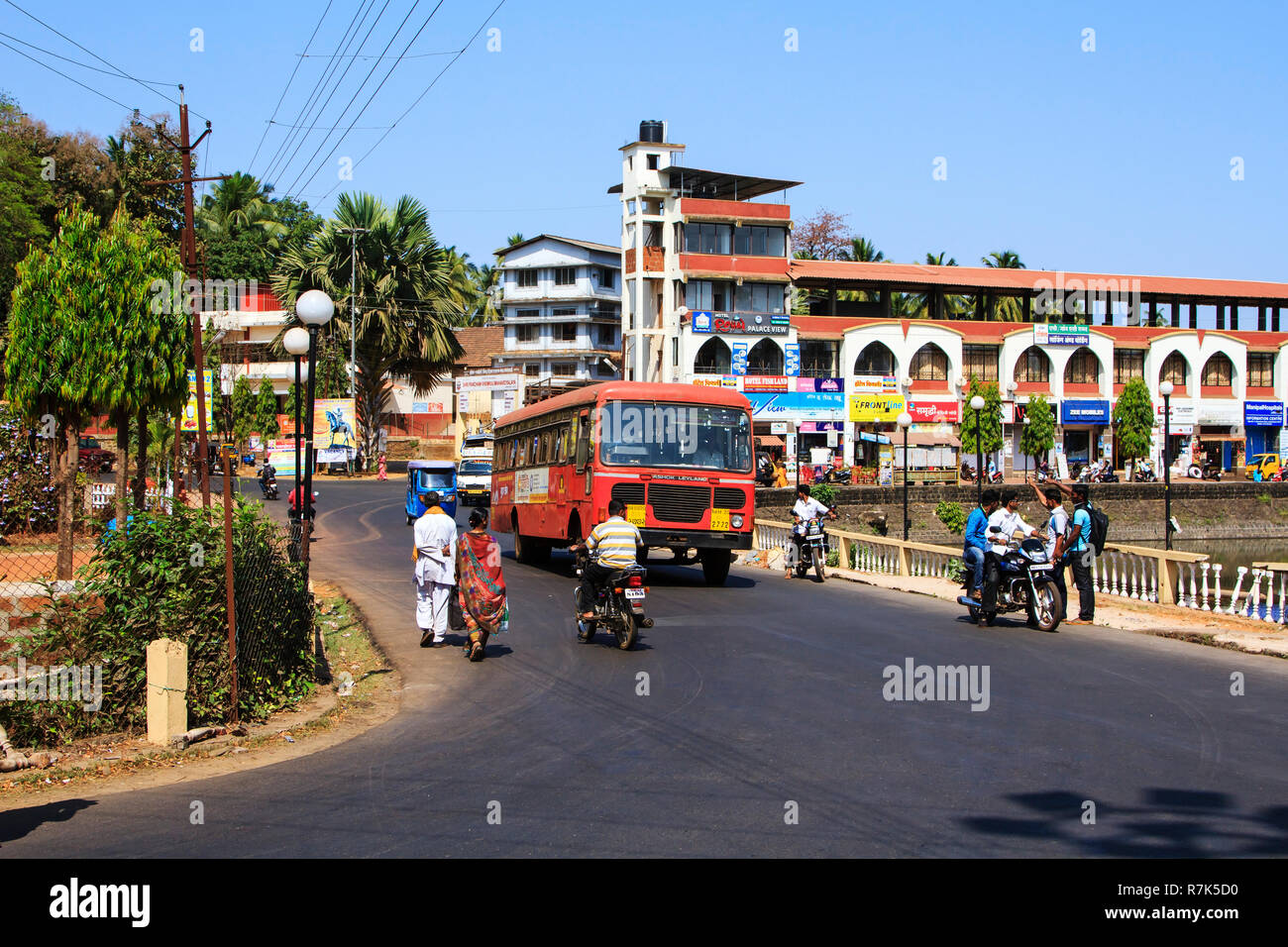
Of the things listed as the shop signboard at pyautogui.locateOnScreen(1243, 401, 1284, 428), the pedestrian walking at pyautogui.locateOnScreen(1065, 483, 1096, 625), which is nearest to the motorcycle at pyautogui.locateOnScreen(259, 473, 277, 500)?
the pedestrian walking at pyautogui.locateOnScreen(1065, 483, 1096, 625)

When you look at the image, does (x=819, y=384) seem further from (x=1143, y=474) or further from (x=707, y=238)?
(x=1143, y=474)

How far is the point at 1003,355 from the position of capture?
66.4 meters

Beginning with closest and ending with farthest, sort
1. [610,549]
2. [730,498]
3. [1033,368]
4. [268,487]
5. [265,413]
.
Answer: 1. [610,549]
2. [730,498]
3. [268,487]
4. [1033,368]
5. [265,413]

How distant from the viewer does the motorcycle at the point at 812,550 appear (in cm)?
2264

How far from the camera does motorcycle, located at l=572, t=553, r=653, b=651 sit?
538 inches

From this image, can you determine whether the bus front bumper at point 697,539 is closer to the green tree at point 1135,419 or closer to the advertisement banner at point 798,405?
the advertisement banner at point 798,405

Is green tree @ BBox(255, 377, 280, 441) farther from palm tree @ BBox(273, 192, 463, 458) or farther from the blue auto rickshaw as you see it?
the blue auto rickshaw

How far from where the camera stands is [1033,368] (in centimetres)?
6700

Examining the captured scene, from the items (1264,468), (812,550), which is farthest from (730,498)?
(1264,468)

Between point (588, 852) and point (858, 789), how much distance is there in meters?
2.13

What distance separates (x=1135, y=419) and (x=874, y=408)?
46.8 ft

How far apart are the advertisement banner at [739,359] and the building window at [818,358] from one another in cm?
387
